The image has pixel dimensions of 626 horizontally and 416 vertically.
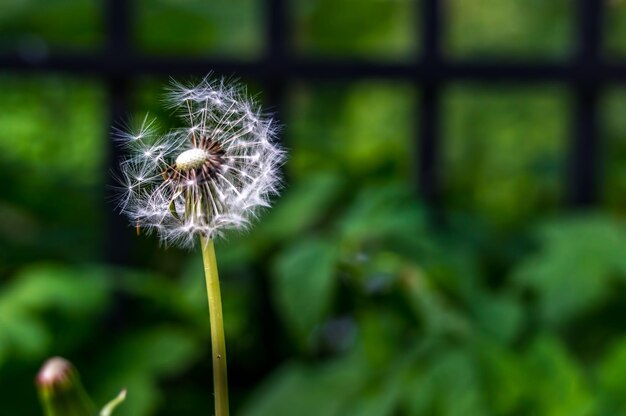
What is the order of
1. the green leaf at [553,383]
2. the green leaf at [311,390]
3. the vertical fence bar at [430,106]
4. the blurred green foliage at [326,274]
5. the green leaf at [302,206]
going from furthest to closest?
the vertical fence bar at [430,106], the green leaf at [302,206], the green leaf at [311,390], the blurred green foliage at [326,274], the green leaf at [553,383]

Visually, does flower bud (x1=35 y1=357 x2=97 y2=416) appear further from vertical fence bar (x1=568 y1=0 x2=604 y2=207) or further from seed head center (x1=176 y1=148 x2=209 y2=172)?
vertical fence bar (x1=568 y1=0 x2=604 y2=207)

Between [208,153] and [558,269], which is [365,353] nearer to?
[558,269]

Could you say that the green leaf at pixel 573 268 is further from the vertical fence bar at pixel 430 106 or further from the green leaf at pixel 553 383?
the vertical fence bar at pixel 430 106

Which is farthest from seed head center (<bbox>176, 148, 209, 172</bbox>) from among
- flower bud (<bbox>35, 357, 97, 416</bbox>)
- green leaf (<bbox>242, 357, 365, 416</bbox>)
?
green leaf (<bbox>242, 357, 365, 416</bbox>)

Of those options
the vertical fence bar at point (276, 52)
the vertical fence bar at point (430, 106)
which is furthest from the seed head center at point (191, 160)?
the vertical fence bar at point (430, 106)

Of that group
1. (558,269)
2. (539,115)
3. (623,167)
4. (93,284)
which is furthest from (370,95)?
(93,284)
